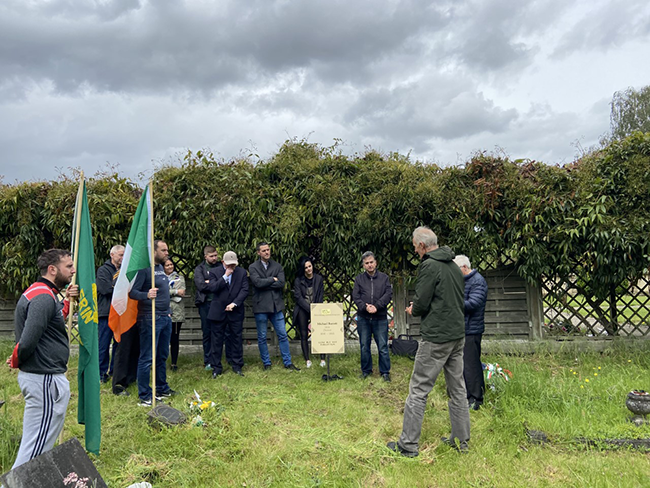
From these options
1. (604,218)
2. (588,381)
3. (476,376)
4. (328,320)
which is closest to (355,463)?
(476,376)

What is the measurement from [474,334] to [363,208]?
2.73 m

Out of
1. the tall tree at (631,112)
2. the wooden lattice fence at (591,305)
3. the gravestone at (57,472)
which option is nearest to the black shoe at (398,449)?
the gravestone at (57,472)

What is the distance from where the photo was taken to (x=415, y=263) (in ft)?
21.6

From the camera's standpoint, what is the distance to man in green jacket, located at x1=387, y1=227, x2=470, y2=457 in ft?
10.6

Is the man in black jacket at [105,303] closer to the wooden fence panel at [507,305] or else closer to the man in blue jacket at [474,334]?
the man in blue jacket at [474,334]

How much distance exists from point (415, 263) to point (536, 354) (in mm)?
2167

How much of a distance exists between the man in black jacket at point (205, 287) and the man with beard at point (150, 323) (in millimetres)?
968

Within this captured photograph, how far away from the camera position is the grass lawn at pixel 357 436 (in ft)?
9.66

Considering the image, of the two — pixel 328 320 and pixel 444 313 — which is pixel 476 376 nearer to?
pixel 444 313

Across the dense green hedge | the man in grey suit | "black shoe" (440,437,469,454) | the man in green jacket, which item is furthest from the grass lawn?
the dense green hedge

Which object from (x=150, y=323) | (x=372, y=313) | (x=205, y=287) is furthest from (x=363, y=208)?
(x=150, y=323)

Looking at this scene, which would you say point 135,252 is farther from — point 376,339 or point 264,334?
point 376,339

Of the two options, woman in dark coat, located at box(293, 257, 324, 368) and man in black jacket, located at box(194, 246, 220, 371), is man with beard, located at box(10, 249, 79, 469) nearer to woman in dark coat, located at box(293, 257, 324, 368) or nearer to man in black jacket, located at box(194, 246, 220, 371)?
man in black jacket, located at box(194, 246, 220, 371)

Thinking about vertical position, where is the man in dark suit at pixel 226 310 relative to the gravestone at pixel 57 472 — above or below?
above
